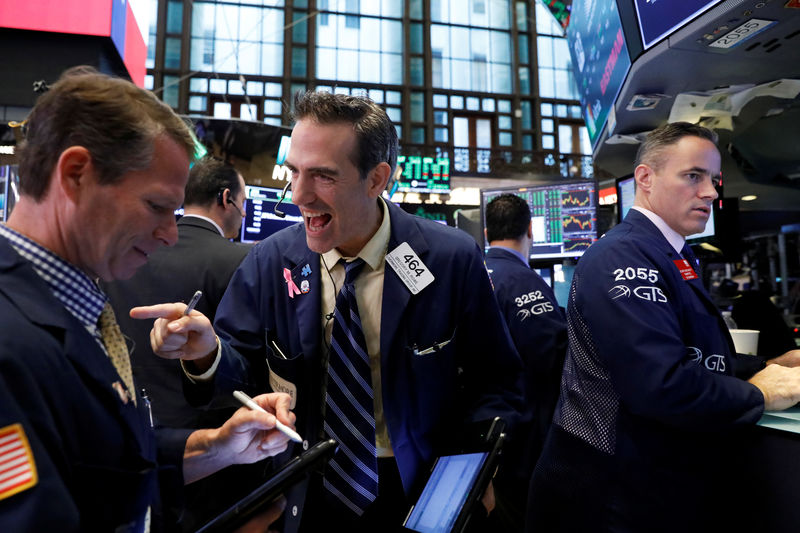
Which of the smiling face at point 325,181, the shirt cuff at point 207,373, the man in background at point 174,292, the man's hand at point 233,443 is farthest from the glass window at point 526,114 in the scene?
the man's hand at point 233,443

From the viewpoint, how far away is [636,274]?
1642mm

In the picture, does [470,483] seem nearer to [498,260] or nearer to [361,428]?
[361,428]

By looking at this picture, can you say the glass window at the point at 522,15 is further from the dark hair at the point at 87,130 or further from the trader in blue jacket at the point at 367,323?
the dark hair at the point at 87,130

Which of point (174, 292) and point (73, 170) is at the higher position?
point (73, 170)

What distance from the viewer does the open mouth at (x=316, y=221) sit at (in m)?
1.68

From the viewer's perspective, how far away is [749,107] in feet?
9.70

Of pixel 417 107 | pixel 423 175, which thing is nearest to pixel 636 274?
pixel 423 175

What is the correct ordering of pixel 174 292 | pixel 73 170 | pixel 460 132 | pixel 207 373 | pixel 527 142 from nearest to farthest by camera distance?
pixel 73 170
pixel 207 373
pixel 174 292
pixel 460 132
pixel 527 142

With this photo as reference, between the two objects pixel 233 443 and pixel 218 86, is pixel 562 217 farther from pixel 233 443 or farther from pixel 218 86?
pixel 218 86

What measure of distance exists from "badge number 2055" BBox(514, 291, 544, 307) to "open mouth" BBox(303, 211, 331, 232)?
1566 mm

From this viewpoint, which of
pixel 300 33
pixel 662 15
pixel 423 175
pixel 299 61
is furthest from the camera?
pixel 300 33

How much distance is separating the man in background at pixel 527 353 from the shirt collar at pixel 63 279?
7.23 ft

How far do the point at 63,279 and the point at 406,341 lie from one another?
91cm

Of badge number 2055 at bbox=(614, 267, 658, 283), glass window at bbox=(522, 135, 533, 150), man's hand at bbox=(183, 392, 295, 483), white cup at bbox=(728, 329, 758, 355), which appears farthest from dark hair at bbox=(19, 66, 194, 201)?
glass window at bbox=(522, 135, 533, 150)
